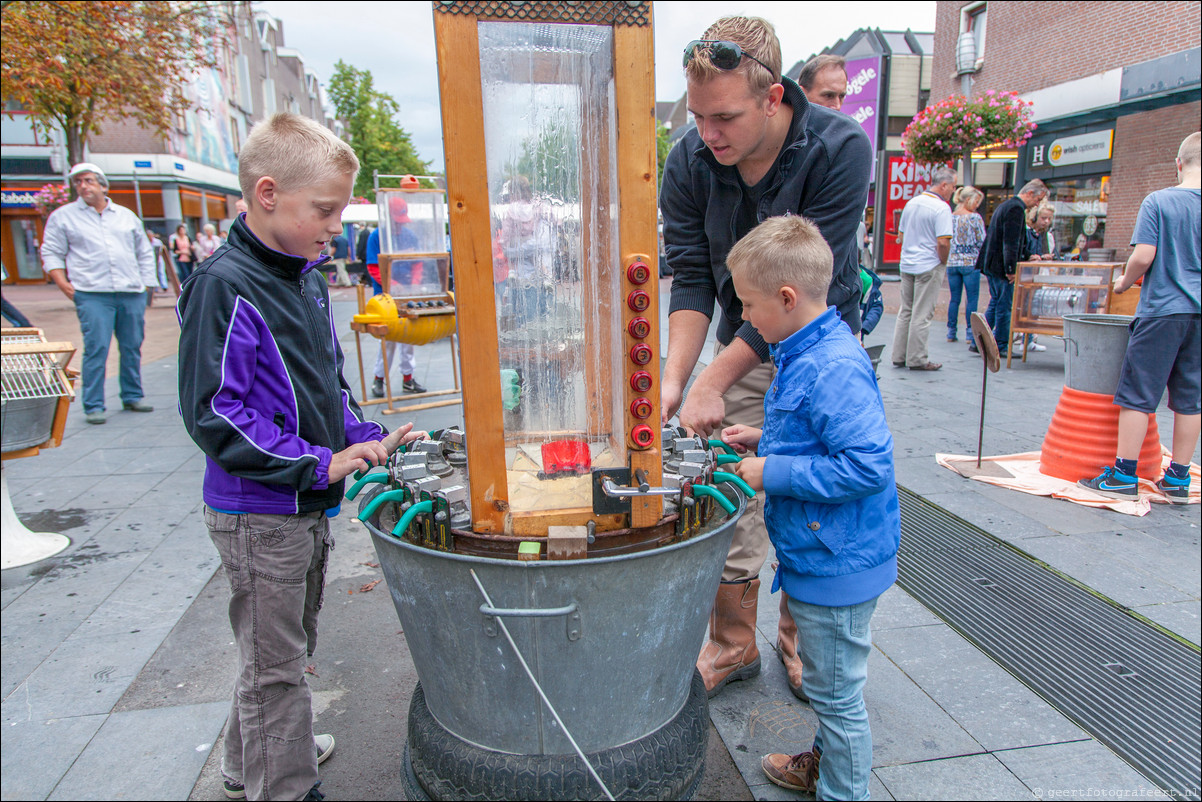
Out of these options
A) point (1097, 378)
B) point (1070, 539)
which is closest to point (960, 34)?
point (1097, 378)

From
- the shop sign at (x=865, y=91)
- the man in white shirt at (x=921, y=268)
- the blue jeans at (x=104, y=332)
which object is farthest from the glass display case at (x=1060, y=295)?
the shop sign at (x=865, y=91)

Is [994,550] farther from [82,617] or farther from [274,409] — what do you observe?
[82,617]

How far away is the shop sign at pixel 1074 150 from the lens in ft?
47.7

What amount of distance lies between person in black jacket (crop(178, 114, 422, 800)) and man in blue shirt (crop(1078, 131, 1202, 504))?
4.13 metres

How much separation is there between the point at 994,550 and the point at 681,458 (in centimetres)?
244

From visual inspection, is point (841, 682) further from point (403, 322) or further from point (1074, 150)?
point (1074, 150)

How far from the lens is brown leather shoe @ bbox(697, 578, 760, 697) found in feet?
8.16

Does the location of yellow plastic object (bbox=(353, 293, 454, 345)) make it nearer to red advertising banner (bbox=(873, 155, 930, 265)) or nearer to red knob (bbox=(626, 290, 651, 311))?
red knob (bbox=(626, 290, 651, 311))

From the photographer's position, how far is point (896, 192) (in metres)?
17.4

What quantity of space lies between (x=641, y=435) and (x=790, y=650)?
1410 millimetres

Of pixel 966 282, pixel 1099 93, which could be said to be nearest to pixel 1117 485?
pixel 966 282

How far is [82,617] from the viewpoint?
3.04 meters

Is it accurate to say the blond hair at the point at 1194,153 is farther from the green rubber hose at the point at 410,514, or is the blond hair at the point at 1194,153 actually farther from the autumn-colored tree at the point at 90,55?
the autumn-colored tree at the point at 90,55

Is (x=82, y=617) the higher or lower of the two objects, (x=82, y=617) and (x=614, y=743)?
the lower
